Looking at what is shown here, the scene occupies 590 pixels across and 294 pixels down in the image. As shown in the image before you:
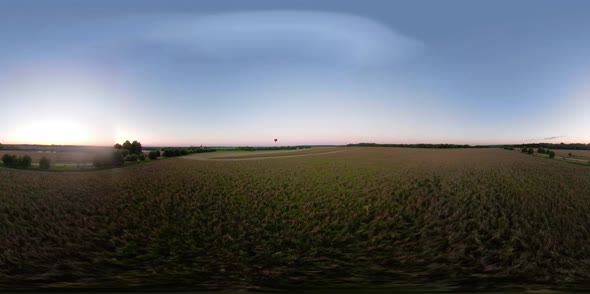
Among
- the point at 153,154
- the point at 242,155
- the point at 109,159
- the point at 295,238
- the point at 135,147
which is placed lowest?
the point at 295,238

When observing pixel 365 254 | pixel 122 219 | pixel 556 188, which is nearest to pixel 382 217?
pixel 365 254

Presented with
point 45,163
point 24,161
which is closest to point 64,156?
point 45,163

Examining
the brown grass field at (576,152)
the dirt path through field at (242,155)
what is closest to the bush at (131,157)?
the dirt path through field at (242,155)

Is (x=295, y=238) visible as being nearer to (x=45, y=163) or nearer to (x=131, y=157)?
(x=131, y=157)

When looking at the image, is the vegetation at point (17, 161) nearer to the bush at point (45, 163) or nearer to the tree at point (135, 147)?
the bush at point (45, 163)

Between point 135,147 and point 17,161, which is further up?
point 135,147

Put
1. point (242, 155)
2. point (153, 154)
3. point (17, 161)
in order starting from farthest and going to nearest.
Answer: point (242, 155), point (153, 154), point (17, 161)
